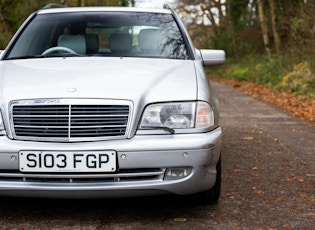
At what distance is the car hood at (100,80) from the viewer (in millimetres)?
3770

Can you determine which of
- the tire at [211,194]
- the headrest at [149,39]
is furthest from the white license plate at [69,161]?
the headrest at [149,39]

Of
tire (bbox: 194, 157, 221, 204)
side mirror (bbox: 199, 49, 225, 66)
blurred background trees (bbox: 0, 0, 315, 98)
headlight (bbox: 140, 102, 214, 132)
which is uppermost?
side mirror (bbox: 199, 49, 225, 66)

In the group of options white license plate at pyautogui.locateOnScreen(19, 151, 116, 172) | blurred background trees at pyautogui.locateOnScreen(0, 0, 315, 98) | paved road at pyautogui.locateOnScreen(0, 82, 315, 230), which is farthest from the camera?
blurred background trees at pyautogui.locateOnScreen(0, 0, 315, 98)

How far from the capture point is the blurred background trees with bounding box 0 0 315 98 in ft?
49.5

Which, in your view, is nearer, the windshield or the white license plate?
the white license plate

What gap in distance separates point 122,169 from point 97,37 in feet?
6.61

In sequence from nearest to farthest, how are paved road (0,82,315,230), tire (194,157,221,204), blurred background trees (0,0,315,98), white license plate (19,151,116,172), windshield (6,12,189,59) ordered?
white license plate (19,151,116,172), paved road (0,82,315,230), tire (194,157,221,204), windshield (6,12,189,59), blurred background trees (0,0,315,98)

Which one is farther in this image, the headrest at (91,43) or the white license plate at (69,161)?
the headrest at (91,43)

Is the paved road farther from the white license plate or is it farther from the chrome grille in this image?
the chrome grille

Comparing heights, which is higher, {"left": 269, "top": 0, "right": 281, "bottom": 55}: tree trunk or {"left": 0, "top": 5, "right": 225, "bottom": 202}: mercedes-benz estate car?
{"left": 0, "top": 5, "right": 225, "bottom": 202}: mercedes-benz estate car

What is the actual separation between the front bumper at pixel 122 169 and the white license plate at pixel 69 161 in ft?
0.11

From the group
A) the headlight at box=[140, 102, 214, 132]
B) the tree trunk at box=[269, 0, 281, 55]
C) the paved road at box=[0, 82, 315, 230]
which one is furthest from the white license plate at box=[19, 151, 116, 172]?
the tree trunk at box=[269, 0, 281, 55]

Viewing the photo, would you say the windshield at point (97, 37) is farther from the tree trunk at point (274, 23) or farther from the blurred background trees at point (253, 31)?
the tree trunk at point (274, 23)

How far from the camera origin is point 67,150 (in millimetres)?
3590
